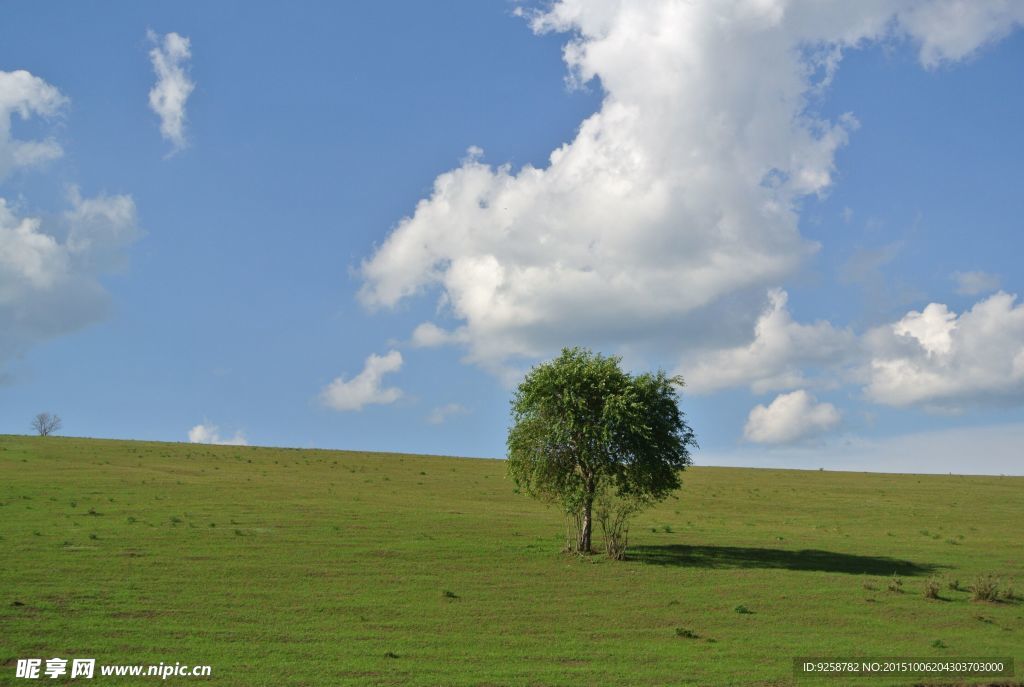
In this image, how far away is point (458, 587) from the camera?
33.5 meters

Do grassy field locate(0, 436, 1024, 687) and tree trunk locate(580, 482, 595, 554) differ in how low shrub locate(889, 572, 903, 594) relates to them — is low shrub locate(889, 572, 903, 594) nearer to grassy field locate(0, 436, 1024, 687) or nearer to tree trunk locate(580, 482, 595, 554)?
grassy field locate(0, 436, 1024, 687)

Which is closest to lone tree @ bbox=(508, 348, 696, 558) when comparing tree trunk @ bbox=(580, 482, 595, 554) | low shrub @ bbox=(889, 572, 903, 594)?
tree trunk @ bbox=(580, 482, 595, 554)

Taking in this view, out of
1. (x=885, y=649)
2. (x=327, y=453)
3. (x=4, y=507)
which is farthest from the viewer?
(x=327, y=453)

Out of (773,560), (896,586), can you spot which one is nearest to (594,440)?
(773,560)

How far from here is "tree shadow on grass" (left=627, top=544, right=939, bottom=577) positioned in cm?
4031

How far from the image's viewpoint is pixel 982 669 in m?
24.4

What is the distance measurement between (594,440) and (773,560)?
457 inches

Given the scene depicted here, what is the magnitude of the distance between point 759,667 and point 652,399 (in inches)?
871

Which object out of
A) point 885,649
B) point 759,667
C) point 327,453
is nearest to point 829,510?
point 885,649

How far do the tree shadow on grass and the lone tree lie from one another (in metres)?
2.41

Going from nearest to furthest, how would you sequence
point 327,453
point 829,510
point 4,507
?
point 4,507 < point 829,510 < point 327,453

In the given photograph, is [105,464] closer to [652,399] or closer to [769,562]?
[652,399]

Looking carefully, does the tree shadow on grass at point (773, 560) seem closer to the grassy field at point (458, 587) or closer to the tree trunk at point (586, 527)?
the grassy field at point (458, 587)

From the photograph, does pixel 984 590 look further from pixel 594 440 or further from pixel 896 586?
pixel 594 440
